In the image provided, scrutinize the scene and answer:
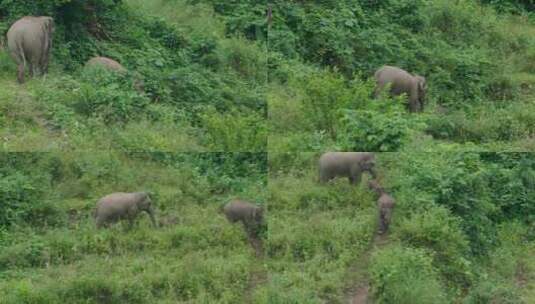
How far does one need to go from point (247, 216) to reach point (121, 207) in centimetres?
118

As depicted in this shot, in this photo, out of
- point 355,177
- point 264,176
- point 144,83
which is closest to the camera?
point 264,176

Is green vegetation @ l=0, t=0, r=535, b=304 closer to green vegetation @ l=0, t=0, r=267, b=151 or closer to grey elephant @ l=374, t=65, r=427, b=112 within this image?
green vegetation @ l=0, t=0, r=267, b=151

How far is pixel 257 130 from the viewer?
39.8 ft

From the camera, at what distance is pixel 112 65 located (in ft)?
46.8

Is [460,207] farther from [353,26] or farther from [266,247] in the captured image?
[353,26]

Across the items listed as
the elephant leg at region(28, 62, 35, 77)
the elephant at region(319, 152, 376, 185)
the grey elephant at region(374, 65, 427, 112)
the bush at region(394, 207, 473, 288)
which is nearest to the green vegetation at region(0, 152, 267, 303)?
the elephant at region(319, 152, 376, 185)

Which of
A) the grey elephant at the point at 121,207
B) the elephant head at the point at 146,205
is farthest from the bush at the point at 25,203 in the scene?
the elephant head at the point at 146,205

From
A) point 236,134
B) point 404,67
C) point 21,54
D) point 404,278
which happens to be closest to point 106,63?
point 21,54

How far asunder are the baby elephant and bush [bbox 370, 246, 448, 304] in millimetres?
1120

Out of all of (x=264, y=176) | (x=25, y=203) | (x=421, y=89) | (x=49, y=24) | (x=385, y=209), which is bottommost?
(x=385, y=209)

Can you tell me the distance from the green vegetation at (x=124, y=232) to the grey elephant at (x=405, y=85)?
276 cm

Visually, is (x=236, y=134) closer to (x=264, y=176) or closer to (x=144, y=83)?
(x=264, y=176)

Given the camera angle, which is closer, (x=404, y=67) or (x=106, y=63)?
(x=106, y=63)

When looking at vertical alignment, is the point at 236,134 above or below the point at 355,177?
above
